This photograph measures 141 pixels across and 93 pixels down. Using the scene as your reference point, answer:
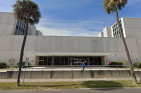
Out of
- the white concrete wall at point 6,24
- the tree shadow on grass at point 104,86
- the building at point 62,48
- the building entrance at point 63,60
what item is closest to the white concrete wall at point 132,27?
the building at point 62,48

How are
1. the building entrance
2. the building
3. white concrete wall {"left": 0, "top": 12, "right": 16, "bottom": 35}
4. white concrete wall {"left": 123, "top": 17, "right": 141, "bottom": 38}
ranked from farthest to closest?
white concrete wall {"left": 123, "top": 17, "right": 141, "bottom": 38}
white concrete wall {"left": 0, "top": 12, "right": 16, "bottom": 35}
the building entrance
the building

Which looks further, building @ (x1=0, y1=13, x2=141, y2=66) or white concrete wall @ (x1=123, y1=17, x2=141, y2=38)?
white concrete wall @ (x1=123, y1=17, x2=141, y2=38)

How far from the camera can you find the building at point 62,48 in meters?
22.4

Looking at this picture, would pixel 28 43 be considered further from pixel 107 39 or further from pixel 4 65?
pixel 107 39

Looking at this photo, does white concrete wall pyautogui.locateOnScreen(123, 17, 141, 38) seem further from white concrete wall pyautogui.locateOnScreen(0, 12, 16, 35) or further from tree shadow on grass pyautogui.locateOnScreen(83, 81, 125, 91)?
white concrete wall pyautogui.locateOnScreen(0, 12, 16, 35)

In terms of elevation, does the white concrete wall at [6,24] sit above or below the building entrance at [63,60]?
above

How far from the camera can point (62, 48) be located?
23406 mm

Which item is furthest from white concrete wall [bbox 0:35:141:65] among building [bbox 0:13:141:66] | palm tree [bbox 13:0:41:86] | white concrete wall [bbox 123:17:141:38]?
palm tree [bbox 13:0:41:86]

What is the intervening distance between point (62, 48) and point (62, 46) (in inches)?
23.2

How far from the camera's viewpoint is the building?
2242cm

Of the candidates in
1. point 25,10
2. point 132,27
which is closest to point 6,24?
point 25,10

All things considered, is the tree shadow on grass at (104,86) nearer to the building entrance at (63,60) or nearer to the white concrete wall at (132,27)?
the building entrance at (63,60)

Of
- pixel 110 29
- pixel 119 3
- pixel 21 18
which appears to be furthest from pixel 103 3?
pixel 110 29

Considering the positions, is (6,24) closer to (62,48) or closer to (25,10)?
(62,48)
